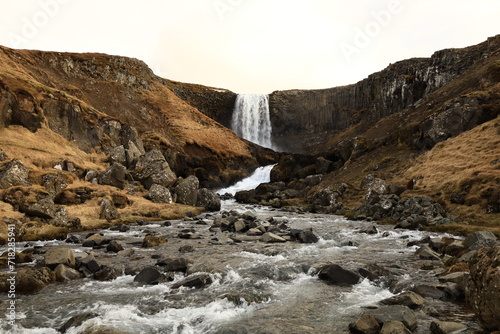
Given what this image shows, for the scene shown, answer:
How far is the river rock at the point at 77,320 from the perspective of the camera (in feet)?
27.4

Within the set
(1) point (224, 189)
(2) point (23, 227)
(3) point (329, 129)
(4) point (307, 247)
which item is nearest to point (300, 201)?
(1) point (224, 189)

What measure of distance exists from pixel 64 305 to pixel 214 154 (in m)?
60.8

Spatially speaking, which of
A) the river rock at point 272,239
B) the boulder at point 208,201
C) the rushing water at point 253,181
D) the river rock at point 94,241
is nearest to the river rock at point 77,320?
the river rock at point 94,241

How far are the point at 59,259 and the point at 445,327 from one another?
14249mm

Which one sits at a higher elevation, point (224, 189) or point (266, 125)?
point (266, 125)

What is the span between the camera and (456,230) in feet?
68.4

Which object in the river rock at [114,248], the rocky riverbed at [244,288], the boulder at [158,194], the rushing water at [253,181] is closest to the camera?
the rocky riverbed at [244,288]

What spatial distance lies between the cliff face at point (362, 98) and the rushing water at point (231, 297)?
67.2 metres

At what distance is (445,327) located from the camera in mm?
7543

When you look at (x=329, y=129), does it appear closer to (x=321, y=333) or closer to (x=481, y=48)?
(x=481, y=48)

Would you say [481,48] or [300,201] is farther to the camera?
[481,48]

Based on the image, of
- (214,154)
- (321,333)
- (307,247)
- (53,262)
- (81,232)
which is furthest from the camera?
(214,154)

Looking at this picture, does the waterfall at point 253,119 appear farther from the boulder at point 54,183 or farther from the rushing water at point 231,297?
the rushing water at point 231,297

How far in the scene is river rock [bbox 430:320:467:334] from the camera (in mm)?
7438
